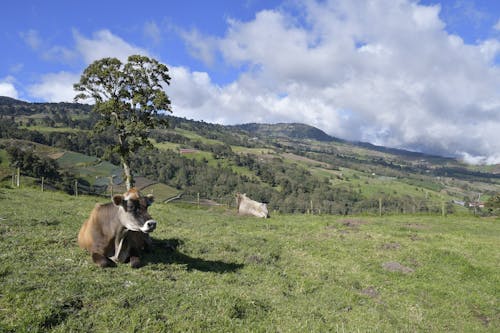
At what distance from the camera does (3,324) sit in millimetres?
5824

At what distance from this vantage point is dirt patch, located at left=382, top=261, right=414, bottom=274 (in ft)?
51.7

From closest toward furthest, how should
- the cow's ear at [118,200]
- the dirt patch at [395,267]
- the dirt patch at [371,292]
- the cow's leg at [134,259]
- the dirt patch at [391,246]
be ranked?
the cow's ear at [118,200] → the cow's leg at [134,259] → the dirt patch at [371,292] → the dirt patch at [395,267] → the dirt patch at [391,246]

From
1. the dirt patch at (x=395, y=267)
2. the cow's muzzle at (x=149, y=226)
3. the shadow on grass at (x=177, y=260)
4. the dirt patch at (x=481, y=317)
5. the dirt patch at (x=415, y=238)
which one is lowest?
the dirt patch at (x=481, y=317)

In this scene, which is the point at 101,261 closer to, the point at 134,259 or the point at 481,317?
the point at 134,259

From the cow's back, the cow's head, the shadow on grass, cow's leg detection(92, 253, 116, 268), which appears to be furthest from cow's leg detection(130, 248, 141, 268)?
the cow's head

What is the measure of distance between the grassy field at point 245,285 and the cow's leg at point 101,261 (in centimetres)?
26

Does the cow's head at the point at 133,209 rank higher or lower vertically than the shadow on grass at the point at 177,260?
higher

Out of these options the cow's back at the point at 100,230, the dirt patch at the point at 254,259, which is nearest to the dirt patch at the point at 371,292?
the dirt patch at the point at 254,259

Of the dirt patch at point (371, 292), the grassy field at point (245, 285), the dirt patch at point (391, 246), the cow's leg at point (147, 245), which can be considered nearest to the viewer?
the grassy field at point (245, 285)

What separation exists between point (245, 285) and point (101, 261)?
4.60 m

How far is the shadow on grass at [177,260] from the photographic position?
38.5ft

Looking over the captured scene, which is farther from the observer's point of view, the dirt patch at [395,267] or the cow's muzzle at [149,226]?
the dirt patch at [395,267]

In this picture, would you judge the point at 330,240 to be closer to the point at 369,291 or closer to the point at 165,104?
the point at 369,291

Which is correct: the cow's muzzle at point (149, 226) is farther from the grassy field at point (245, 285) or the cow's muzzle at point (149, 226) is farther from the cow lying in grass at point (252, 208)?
the cow lying in grass at point (252, 208)
